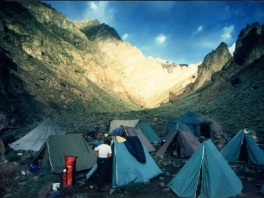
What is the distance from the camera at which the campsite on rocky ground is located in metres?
7.54

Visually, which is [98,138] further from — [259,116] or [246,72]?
[246,72]

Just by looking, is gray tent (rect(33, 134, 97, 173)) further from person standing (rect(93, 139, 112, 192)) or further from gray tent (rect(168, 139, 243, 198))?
gray tent (rect(168, 139, 243, 198))

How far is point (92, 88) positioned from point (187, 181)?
53503 mm

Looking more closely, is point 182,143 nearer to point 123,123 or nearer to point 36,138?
point 123,123

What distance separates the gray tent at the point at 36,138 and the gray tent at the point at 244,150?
1083 centimetres

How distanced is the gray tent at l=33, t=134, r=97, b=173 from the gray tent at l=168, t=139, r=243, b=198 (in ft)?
14.4

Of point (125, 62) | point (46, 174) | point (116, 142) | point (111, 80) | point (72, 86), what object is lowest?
point (46, 174)

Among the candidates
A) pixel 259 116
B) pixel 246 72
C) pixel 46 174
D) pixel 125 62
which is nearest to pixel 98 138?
pixel 46 174

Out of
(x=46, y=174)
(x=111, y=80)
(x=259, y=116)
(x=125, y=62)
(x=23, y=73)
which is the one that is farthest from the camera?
(x=125, y=62)

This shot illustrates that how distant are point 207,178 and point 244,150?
563cm

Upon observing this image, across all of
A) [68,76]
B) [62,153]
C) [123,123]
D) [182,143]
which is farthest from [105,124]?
[68,76]

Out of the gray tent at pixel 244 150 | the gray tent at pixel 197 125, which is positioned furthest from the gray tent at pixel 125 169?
the gray tent at pixel 197 125

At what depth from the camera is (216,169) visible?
283 inches

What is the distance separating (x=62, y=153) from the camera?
9.80 m
